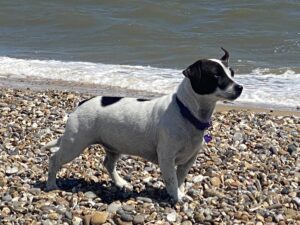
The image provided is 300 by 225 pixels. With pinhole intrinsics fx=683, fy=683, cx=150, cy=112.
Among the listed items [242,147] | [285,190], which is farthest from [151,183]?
[242,147]

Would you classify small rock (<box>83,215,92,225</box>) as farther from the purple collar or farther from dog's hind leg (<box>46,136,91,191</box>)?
Answer: the purple collar

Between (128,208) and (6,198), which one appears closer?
(128,208)

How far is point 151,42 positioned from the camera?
18.5 m

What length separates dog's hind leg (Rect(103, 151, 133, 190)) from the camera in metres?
6.27

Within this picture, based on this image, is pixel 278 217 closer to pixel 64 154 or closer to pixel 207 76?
pixel 207 76

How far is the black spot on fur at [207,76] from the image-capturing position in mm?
5473

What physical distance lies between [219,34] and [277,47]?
86.1 inches

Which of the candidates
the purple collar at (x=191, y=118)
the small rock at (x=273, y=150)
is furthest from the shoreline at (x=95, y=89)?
the purple collar at (x=191, y=118)

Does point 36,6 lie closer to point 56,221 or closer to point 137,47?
point 137,47

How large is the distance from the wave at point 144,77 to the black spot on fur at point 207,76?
257 inches

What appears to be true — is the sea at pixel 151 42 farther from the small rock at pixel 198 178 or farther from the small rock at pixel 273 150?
the small rock at pixel 198 178

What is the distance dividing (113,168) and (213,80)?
142 cm

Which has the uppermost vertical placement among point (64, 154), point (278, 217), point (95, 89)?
point (64, 154)

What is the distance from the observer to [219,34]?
773 inches
